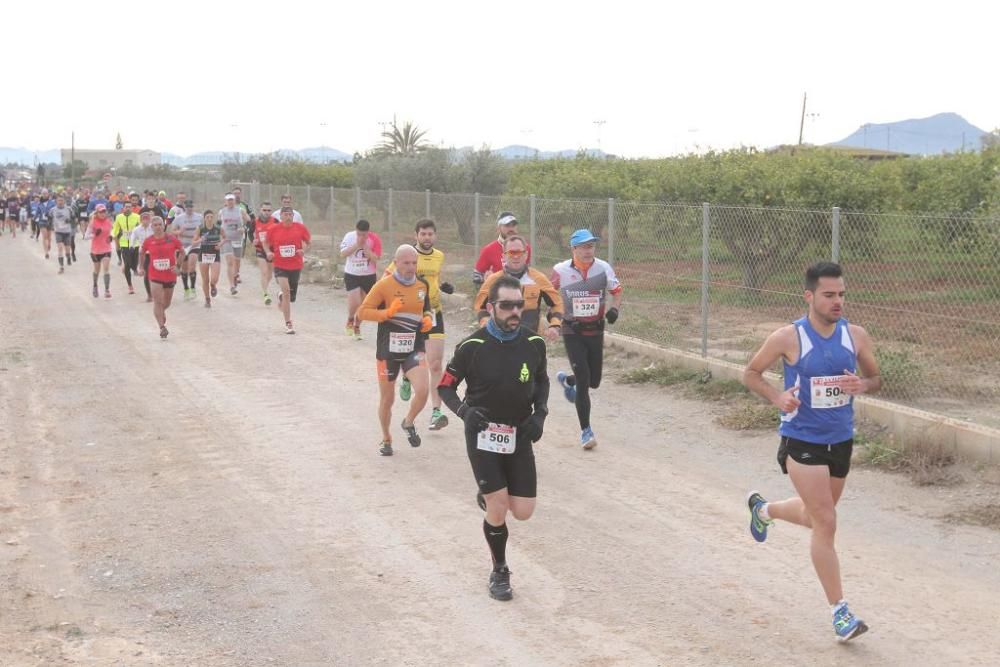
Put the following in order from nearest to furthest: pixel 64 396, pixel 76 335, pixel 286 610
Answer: pixel 286 610, pixel 64 396, pixel 76 335

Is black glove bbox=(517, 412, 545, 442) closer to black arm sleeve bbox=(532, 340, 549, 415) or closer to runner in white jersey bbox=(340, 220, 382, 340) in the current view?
black arm sleeve bbox=(532, 340, 549, 415)

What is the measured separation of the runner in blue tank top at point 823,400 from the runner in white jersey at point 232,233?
1791 cm

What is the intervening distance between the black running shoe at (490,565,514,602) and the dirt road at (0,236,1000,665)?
0.44ft

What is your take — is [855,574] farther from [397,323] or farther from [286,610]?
[397,323]

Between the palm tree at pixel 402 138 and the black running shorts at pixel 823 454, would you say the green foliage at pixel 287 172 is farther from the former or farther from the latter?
the black running shorts at pixel 823 454

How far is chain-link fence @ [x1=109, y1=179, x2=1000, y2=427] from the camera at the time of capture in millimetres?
10836

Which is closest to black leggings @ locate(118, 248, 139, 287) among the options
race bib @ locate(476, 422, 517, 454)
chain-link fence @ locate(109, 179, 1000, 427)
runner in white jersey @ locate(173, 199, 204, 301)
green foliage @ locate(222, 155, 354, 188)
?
runner in white jersey @ locate(173, 199, 204, 301)

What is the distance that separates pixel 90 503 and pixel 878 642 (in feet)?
18.7

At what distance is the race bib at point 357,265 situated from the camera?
16.7m

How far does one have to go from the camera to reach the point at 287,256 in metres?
18.2

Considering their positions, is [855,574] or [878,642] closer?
[878,642]

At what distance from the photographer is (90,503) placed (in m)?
8.90

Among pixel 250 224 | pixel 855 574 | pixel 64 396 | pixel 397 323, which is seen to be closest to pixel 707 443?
pixel 397 323

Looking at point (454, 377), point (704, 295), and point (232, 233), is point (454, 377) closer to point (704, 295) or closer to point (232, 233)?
point (704, 295)
